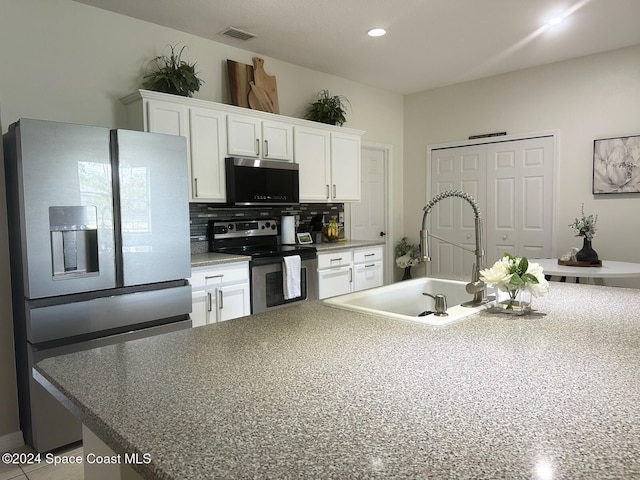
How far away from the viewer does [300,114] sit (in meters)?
4.48

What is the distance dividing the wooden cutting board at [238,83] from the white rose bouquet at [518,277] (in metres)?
2.83

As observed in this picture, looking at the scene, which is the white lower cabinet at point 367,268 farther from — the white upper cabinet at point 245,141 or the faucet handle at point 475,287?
the faucet handle at point 475,287

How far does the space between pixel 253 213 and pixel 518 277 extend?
2915 millimetres

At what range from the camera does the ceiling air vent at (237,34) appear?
3.51 meters

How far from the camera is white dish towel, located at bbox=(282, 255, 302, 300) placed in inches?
140

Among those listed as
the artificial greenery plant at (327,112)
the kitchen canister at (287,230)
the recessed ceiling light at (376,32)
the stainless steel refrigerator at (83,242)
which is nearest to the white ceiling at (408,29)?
the recessed ceiling light at (376,32)

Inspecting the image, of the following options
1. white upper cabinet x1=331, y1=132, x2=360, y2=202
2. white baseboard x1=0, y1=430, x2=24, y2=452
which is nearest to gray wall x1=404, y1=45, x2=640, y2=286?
white upper cabinet x1=331, y1=132, x2=360, y2=202

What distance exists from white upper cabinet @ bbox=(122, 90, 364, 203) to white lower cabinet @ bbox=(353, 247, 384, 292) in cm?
59

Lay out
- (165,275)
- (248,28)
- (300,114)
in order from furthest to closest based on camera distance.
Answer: (300,114)
(248,28)
(165,275)

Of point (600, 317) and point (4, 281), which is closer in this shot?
point (600, 317)

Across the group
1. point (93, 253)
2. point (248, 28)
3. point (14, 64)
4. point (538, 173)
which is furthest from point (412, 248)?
point (14, 64)

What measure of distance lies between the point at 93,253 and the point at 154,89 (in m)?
1.39

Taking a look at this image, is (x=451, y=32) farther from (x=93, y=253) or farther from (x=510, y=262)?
(x=93, y=253)

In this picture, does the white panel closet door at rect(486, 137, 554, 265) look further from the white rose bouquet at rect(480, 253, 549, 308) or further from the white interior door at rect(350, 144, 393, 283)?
the white rose bouquet at rect(480, 253, 549, 308)
